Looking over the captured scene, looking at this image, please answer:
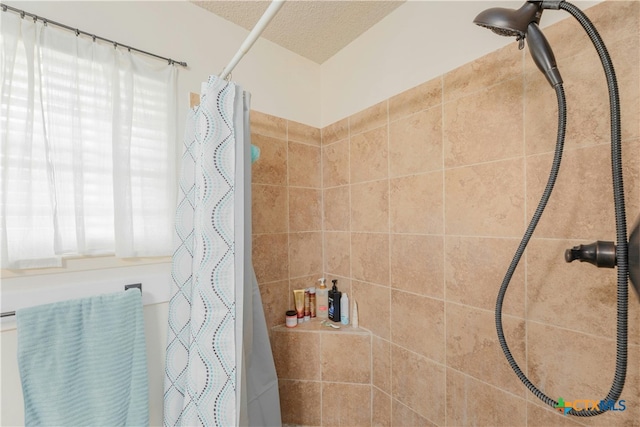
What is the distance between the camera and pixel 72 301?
0.87m

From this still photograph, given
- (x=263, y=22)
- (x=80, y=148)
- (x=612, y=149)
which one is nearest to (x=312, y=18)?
(x=263, y=22)

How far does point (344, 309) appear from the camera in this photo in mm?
1436

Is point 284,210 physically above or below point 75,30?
below

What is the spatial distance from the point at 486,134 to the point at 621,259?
57 cm

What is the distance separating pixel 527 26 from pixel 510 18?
0.19 ft

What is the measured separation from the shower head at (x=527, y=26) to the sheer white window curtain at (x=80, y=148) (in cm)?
115

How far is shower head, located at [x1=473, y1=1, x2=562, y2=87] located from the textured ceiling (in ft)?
2.42

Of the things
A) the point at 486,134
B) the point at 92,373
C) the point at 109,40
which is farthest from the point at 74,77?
the point at 486,134

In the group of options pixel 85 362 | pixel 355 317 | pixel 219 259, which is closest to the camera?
pixel 219 259

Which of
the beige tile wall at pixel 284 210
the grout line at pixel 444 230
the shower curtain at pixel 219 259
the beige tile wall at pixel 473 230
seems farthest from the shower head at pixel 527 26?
the beige tile wall at pixel 284 210

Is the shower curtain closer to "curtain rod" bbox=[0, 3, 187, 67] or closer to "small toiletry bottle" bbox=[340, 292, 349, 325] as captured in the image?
"curtain rod" bbox=[0, 3, 187, 67]

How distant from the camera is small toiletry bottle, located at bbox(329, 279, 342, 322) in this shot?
144 cm

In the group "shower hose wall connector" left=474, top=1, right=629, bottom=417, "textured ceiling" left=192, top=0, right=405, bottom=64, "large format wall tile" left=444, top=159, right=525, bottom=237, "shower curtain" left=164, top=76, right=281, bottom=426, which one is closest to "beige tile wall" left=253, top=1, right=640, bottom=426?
"large format wall tile" left=444, top=159, right=525, bottom=237

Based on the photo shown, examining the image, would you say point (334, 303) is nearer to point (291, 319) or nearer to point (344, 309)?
point (344, 309)
